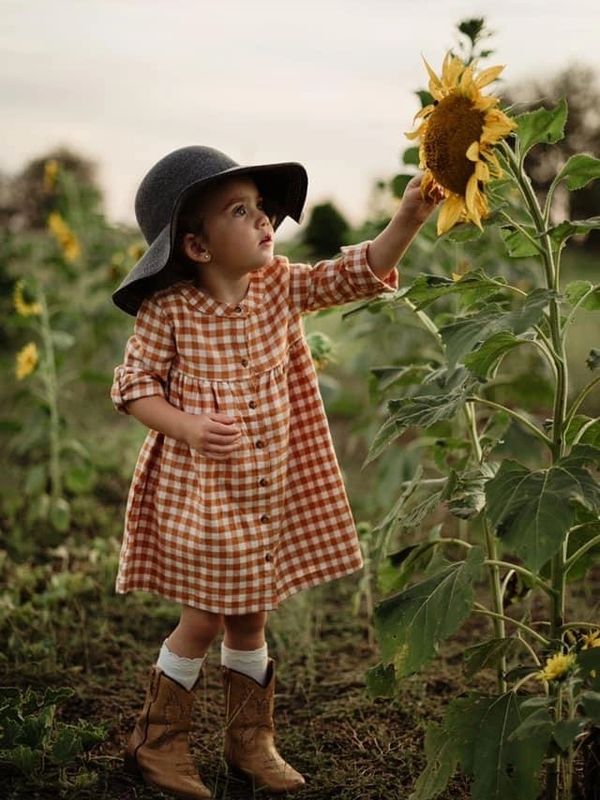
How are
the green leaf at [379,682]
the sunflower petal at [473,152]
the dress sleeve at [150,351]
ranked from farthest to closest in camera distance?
the dress sleeve at [150,351], the green leaf at [379,682], the sunflower petal at [473,152]

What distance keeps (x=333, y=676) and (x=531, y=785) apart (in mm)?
1328

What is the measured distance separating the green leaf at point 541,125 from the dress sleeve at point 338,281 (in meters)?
0.52

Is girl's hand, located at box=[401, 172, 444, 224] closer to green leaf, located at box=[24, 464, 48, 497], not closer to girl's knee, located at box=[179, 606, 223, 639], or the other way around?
girl's knee, located at box=[179, 606, 223, 639]

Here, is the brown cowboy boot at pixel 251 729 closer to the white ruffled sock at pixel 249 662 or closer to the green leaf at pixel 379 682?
the white ruffled sock at pixel 249 662

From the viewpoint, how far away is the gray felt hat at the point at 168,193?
2346 millimetres

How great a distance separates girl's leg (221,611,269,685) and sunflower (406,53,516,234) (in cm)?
101

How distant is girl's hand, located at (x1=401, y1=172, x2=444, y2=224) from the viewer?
222cm

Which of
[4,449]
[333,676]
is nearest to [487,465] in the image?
[333,676]

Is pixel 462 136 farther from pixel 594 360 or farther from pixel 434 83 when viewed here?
pixel 594 360

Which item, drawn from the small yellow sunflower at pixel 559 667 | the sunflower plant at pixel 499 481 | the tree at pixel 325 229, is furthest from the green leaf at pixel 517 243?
the tree at pixel 325 229

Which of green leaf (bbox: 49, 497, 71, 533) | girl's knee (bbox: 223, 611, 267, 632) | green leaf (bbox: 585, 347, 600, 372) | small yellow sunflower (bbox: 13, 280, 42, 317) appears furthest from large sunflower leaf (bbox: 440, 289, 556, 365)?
small yellow sunflower (bbox: 13, 280, 42, 317)

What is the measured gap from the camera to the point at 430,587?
2127mm

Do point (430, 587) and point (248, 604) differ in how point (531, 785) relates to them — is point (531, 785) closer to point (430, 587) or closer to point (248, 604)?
point (430, 587)

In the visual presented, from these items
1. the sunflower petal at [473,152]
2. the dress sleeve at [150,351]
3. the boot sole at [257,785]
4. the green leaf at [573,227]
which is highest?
the sunflower petal at [473,152]
